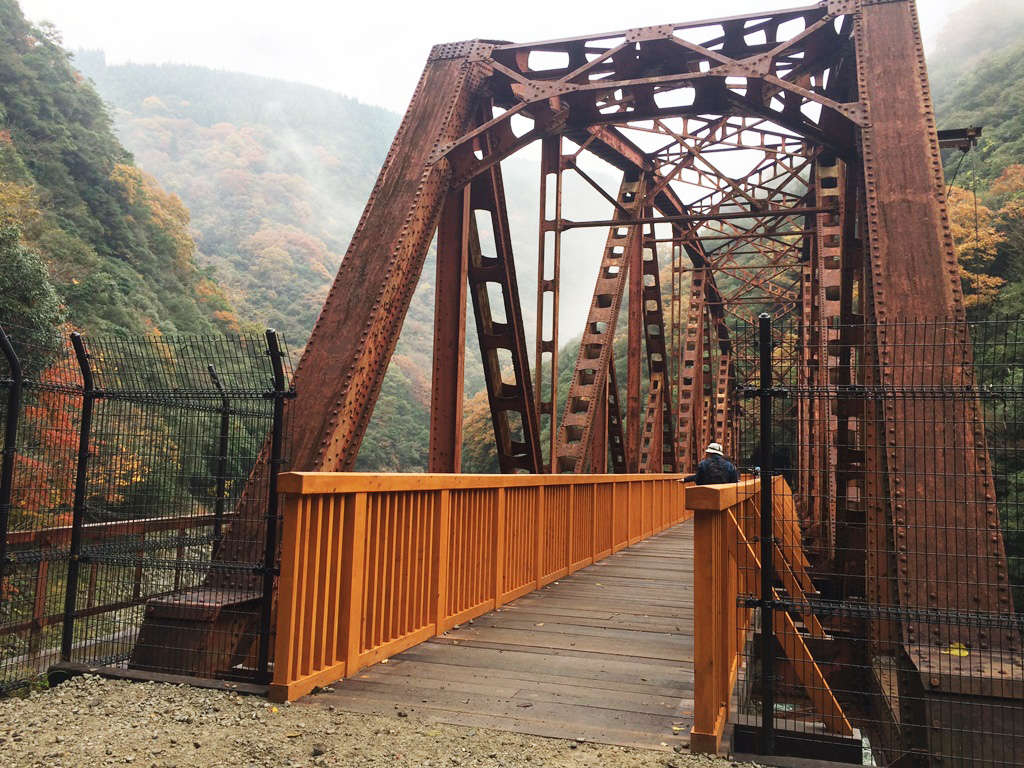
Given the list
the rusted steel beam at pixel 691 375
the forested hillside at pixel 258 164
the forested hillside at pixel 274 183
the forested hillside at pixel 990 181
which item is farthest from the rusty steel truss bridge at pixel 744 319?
the forested hillside at pixel 258 164

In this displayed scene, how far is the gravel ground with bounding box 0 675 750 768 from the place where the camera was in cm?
342

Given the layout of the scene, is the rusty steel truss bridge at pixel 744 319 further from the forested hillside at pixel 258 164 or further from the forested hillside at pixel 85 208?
the forested hillside at pixel 258 164

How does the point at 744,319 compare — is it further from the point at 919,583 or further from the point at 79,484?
the point at 79,484

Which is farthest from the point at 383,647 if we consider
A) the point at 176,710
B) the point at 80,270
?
the point at 80,270

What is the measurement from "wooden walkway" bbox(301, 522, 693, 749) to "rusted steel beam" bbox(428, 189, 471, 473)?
5.40ft

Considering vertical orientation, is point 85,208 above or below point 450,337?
above

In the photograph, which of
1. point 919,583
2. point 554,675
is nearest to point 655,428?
point 919,583

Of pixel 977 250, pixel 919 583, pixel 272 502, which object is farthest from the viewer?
pixel 977 250

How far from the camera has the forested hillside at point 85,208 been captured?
96.7 ft

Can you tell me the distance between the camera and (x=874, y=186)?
256 inches

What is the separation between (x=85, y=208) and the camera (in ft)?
121

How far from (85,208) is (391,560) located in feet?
123

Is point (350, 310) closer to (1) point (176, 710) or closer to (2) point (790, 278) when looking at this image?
(1) point (176, 710)

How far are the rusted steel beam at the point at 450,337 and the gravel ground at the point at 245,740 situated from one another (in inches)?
159
